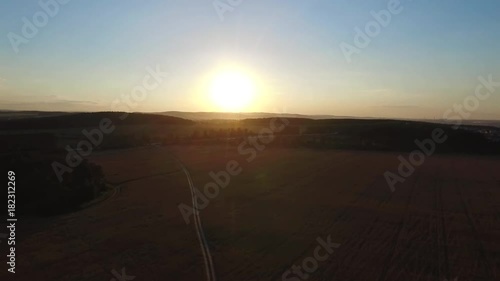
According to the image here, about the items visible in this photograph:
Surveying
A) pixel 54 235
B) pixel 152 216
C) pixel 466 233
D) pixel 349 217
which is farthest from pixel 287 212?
pixel 54 235

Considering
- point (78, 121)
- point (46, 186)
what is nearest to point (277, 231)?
point (46, 186)

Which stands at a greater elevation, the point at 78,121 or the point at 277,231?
the point at 78,121

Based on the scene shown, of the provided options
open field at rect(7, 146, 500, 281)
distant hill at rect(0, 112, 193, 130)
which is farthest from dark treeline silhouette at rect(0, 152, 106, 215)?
distant hill at rect(0, 112, 193, 130)

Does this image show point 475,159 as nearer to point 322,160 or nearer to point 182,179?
point 322,160

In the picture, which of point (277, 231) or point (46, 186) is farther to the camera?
point (46, 186)

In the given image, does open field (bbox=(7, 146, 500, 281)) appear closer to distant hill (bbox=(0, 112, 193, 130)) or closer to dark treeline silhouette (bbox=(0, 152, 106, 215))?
dark treeline silhouette (bbox=(0, 152, 106, 215))

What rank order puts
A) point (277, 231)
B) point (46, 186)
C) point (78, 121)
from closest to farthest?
point (277, 231) → point (46, 186) → point (78, 121)

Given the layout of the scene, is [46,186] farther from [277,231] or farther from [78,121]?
[78,121]

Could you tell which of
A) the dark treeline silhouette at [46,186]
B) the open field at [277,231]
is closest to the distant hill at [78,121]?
the open field at [277,231]

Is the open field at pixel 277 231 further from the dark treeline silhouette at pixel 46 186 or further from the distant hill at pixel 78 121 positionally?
the distant hill at pixel 78 121
